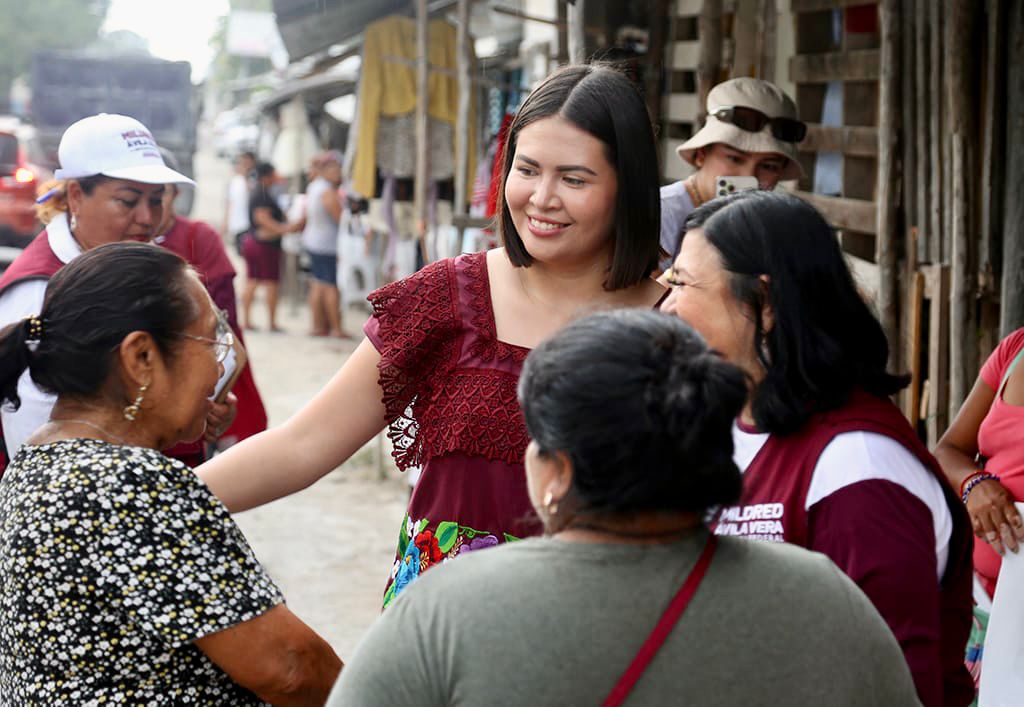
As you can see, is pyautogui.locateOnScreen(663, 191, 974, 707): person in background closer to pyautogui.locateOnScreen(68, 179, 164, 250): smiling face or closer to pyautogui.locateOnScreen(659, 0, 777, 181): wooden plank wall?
pyautogui.locateOnScreen(68, 179, 164, 250): smiling face

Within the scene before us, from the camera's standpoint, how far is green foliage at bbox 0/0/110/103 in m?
44.8

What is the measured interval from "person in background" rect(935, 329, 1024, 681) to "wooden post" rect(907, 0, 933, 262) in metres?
1.50

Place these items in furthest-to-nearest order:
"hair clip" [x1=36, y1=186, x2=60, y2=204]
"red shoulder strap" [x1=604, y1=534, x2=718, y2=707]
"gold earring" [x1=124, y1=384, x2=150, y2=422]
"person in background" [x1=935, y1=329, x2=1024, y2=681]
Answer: "hair clip" [x1=36, y1=186, x2=60, y2=204]
"person in background" [x1=935, y1=329, x2=1024, y2=681]
"gold earring" [x1=124, y1=384, x2=150, y2=422]
"red shoulder strap" [x1=604, y1=534, x2=718, y2=707]

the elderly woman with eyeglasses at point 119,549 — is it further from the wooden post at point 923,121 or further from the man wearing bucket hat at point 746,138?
the wooden post at point 923,121

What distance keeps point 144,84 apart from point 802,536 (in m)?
20.9

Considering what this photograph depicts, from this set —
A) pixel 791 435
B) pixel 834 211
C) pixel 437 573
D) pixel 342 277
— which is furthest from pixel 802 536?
pixel 342 277

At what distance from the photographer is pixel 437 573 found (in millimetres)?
1438

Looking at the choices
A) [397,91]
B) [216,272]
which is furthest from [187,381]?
[397,91]

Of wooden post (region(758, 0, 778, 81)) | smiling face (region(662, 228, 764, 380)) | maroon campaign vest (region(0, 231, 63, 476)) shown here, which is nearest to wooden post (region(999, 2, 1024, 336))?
wooden post (region(758, 0, 778, 81))

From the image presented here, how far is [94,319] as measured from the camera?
6.61 ft

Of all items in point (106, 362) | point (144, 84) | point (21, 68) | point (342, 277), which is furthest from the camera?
point (21, 68)

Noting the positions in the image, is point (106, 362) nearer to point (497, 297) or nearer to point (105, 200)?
point (497, 297)

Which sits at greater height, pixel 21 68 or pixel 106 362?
pixel 21 68

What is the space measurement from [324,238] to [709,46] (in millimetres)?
7784
